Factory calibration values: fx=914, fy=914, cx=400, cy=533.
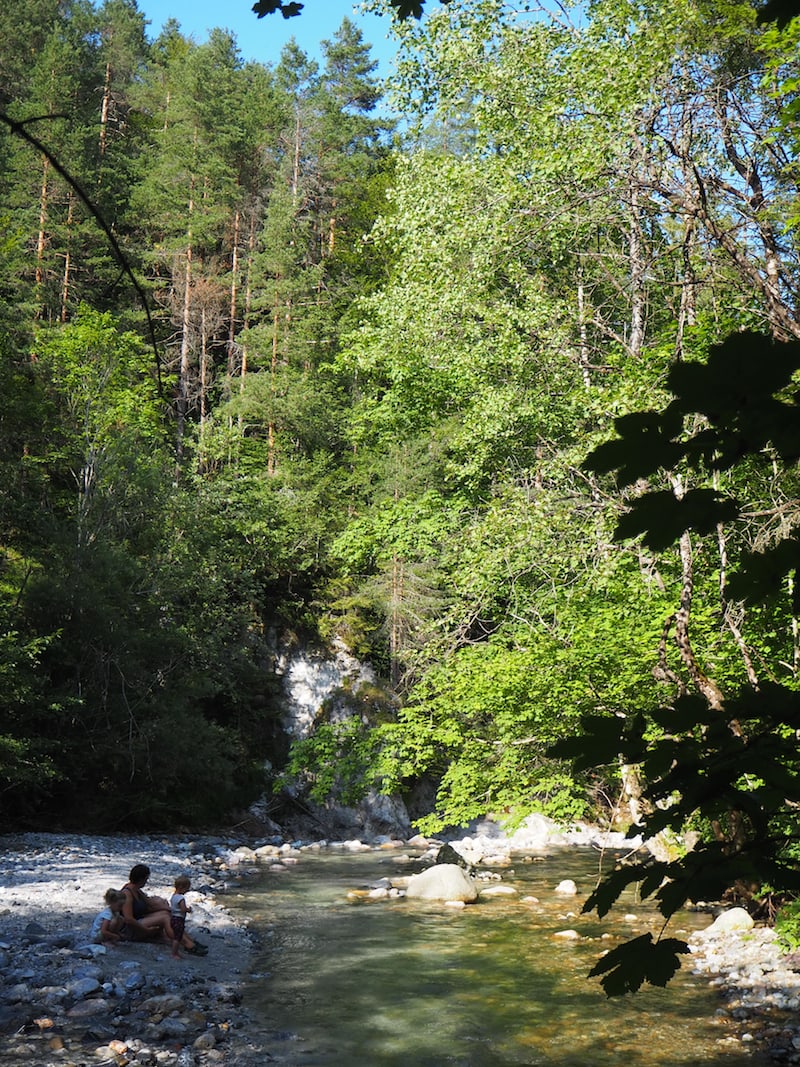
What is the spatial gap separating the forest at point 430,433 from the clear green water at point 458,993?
1595 mm

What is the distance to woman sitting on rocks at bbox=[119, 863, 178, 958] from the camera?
9.73 m

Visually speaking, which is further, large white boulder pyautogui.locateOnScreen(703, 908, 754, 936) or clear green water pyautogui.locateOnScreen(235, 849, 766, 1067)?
large white boulder pyautogui.locateOnScreen(703, 908, 754, 936)

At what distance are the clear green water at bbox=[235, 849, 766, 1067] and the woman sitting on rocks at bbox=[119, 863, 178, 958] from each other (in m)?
1.12

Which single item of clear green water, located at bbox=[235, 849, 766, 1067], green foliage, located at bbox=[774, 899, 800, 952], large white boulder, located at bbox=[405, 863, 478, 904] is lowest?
large white boulder, located at bbox=[405, 863, 478, 904]

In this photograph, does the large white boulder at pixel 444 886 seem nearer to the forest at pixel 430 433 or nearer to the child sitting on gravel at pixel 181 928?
the forest at pixel 430 433

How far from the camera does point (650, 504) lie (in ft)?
4.42

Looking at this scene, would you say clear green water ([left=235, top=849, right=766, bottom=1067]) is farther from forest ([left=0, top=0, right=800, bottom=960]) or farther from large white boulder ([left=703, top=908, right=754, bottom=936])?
forest ([left=0, top=0, right=800, bottom=960])

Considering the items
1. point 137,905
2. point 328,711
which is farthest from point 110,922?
point 328,711

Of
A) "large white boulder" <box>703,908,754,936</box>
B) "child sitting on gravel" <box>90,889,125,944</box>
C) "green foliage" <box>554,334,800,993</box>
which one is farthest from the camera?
"large white boulder" <box>703,908,754,936</box>

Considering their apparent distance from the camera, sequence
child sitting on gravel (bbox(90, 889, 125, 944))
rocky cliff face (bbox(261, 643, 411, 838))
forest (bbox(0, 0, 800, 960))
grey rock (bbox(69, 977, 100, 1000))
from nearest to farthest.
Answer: forest (bbox(0, 0, 800, 960)) → grey rock (bbox(69, 977, 100, 1000)) → child sitting on gravel (bbox(90, 889, 125, 944)) → rocky cliff face (bbox(261, 643, 411, 838))

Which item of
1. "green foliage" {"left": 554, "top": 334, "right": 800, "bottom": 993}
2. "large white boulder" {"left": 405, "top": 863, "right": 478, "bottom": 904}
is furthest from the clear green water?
"green foliage" {"left": 554, "top": 334, "right": 800, "bottom": 993}

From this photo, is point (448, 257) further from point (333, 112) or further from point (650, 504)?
point (333, 112)

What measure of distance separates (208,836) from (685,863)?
64.5ft

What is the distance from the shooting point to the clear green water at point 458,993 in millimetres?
7320
